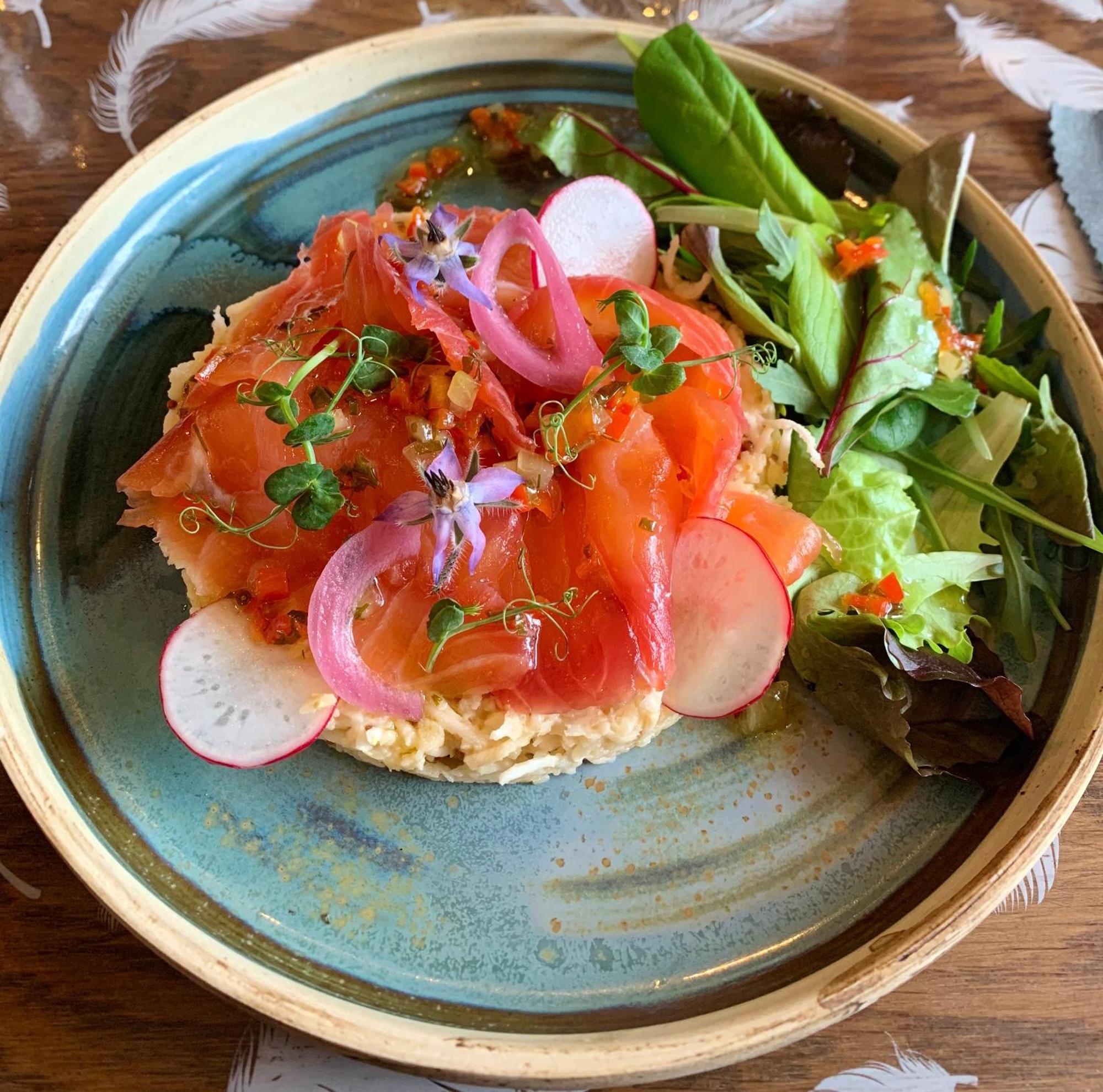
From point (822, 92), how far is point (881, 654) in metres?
1.87

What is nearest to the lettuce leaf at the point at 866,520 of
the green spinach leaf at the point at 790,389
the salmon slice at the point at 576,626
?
the green spinach leaf at the point at 790,389

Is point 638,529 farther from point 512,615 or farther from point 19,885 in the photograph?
point 19,885

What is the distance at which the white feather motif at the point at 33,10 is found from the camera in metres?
3.14

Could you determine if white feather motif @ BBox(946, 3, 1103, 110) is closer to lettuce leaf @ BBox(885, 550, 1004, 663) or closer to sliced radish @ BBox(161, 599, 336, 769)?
lettuce leaf @ BBox(885, 550, 1004, 663)

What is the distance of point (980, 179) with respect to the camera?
3.19 m

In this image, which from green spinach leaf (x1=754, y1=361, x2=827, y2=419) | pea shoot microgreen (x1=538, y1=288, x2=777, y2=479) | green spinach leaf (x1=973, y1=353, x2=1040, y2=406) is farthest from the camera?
Answer: green spinach leaf (x1=973, y1=353, x2=1040, y2=406)

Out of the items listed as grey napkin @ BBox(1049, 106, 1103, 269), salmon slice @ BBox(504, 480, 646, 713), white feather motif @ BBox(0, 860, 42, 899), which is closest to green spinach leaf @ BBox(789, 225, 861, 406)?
salmon slice @ BBox(504, 480, 646, 713)

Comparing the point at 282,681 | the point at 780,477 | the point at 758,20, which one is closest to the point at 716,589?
the point at 780,477

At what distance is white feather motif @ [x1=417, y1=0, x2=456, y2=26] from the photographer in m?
3.26

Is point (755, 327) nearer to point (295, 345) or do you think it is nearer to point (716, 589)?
point (716, 589)

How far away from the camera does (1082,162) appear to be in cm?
320

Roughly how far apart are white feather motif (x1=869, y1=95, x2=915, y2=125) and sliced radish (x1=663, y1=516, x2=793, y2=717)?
2092 mm

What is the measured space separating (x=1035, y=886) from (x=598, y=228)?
2.19m

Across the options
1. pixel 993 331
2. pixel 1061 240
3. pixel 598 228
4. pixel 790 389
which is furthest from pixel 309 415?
pixel 1061 240
